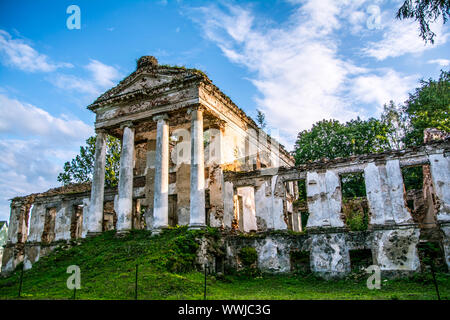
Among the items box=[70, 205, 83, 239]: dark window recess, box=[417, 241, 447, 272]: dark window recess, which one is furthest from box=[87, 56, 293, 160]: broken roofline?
box=[417, 241, 447, 272]: dark window recess

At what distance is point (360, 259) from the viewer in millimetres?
14977

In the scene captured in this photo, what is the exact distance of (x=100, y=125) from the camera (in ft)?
66.1

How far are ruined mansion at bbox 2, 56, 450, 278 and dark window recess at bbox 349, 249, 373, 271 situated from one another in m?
0.10

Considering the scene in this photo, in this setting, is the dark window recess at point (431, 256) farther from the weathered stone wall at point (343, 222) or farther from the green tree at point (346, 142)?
the green tree at point (346, 142)

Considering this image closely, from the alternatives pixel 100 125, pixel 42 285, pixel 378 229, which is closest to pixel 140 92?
pixel 100 125

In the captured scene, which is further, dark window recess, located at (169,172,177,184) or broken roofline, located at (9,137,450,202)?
dark window recess, located at (169,172,177,184)

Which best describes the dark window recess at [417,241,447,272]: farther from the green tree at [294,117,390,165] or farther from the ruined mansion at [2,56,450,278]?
the green tree at [294,117,390,165]

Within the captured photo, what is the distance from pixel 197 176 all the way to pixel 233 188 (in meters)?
3.12

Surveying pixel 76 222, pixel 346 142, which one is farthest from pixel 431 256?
pixel 76 222

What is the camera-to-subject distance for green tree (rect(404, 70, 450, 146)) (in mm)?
26406

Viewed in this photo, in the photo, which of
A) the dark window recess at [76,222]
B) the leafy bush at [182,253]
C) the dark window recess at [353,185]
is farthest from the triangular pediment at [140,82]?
the dark window recess at [353,185]

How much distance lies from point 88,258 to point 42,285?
110 inches

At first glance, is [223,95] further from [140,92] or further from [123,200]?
[123,200]
